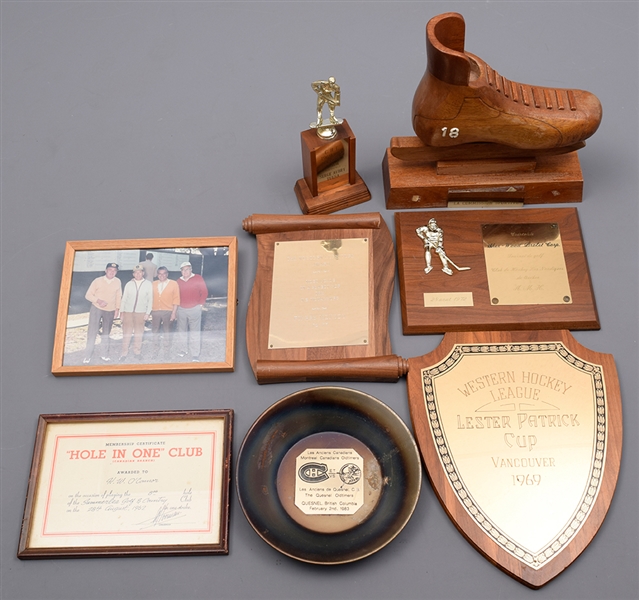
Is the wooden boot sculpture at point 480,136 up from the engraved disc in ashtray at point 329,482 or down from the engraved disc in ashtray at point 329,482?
up

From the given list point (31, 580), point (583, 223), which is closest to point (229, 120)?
point (583, 223)

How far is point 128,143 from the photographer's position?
90.7 inches

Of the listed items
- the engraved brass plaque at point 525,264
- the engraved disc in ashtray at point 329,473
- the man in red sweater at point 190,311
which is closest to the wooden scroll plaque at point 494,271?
the engraved brass plaque at point 525,264

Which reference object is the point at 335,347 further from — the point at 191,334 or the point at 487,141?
the point at 487,141

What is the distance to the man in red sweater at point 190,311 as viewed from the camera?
6.19 feet

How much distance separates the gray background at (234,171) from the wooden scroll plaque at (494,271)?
0.07m

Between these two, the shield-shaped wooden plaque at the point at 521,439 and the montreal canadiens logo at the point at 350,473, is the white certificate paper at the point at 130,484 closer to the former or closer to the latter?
the montreal canadiens logo at the point at 350,473

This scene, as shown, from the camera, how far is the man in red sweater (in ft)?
6.19

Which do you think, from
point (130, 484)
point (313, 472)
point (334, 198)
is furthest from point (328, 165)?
point (130, 484)

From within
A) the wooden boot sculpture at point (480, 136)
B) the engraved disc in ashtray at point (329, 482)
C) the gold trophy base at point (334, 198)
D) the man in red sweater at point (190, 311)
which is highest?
the wooden boot sculpture at point (480, 136)

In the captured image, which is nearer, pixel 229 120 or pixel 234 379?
pixel 234 379

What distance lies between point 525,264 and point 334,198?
570 millimetres

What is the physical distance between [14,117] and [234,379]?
4.06 feet
